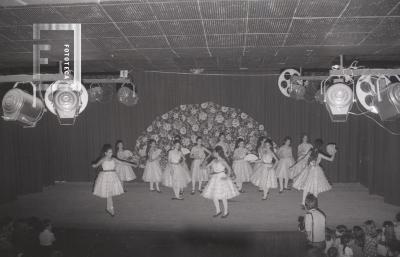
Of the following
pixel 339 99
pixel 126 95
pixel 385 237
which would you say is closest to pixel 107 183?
pixel 126 95

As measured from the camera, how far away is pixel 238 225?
7.66 metres

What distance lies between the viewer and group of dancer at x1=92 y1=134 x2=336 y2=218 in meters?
7.97

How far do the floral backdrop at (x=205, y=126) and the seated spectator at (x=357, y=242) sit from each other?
6.42m

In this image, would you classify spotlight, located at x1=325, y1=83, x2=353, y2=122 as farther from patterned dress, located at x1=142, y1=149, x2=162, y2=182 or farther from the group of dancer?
patterned dress, located at x1=142, y1=149, x2=162, y2=182

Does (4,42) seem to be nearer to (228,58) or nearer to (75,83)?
(75,83)

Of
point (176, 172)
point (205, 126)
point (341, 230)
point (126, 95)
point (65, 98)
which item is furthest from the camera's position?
point (205, 126)

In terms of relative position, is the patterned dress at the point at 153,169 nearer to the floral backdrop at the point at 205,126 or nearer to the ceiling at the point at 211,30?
the floral backdrop at the point at 205,126

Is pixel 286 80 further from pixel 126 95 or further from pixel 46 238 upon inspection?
pixel 46 238

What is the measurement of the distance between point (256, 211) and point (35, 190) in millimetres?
6679

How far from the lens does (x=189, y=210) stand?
28.7ft

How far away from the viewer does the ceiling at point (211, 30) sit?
15.3 feet

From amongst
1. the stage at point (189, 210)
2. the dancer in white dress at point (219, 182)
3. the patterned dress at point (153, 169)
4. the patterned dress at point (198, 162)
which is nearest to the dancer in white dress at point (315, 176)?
the stage at point (189, 210)

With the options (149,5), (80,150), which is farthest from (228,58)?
(80,150)

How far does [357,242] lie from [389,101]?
2247 mm
